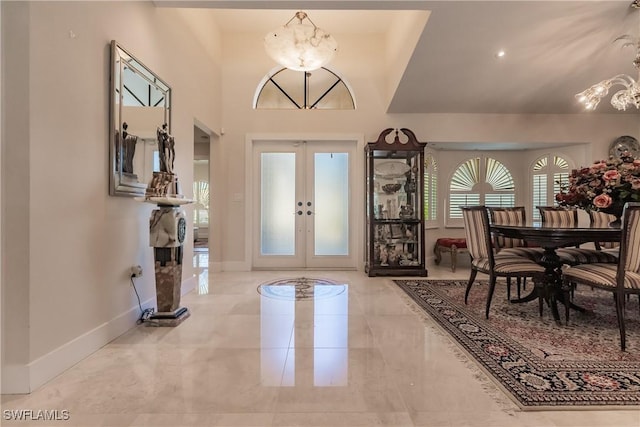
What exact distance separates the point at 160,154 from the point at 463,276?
13.9ft

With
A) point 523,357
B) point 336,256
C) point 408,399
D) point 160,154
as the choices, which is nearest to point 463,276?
point 336,256

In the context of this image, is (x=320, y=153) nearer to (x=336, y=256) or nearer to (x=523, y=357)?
(x=336, y=256)

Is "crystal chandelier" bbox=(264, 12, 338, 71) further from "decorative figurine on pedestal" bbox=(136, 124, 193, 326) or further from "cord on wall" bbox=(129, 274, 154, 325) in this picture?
"cord on wall" bbox=(129, 274, 154, 325)

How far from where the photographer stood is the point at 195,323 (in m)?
2.82

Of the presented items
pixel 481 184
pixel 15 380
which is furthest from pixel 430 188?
pixel 15 380

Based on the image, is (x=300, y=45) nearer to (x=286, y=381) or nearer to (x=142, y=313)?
(x=142, y=313)

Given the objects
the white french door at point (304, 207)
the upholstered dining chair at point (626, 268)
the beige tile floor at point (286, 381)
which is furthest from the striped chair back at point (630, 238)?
the white french door at point (304, 207)

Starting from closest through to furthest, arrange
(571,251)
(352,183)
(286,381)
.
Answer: (286,381), (571,251), (352,183)

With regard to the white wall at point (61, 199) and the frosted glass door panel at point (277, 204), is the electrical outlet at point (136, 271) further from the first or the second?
the frosted glass door panel at point (277, 204)

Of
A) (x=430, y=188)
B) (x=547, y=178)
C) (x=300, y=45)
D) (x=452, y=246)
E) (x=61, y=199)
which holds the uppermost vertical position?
(x=300, y=45)

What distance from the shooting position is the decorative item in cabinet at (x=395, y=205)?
16.0 ft

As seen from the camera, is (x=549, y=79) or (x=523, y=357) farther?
(x=549, y=79)

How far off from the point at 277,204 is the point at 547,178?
4.72 m

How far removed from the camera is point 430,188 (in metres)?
5.77
